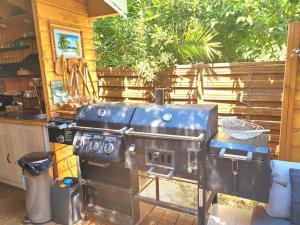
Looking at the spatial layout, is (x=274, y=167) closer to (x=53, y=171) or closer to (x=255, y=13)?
(x=255, y=13)

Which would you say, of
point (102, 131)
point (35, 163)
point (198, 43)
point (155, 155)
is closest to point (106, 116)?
point (102, 131)

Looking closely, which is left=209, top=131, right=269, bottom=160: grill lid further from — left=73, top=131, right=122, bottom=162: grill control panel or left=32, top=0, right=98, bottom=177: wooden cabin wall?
left=32, top=0, right=98, bottom=177: wooden cabin wall

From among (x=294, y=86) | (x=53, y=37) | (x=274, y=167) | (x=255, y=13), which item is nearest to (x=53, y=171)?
(x=53, y=37)

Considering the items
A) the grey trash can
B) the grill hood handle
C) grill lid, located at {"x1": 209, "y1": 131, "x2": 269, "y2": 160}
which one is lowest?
the grey trash can

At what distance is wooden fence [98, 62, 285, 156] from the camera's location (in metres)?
2.51

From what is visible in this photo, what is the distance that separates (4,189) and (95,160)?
5.70 feet

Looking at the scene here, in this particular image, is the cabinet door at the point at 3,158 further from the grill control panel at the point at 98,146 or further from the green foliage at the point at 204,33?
the green foliage at the point at 204,33

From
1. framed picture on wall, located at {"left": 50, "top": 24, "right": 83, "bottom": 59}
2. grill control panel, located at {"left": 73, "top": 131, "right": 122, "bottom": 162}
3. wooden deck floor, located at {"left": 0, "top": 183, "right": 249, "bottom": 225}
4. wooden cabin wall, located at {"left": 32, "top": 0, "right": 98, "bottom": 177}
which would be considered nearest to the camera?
grill control panel, located at {"left": 73, "top": 131, "right": 122, "bottom": 162}

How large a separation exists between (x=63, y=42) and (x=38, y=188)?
1553mm

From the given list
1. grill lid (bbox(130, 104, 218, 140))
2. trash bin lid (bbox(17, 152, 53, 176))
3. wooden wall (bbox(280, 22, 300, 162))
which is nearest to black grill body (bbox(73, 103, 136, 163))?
grill lid (bbox(130, 104, 218, 140))

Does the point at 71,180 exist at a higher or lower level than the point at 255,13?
lower

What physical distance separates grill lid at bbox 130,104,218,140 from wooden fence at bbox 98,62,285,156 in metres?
0.94

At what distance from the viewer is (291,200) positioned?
1577 millimetres

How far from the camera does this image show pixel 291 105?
82.6 inches
